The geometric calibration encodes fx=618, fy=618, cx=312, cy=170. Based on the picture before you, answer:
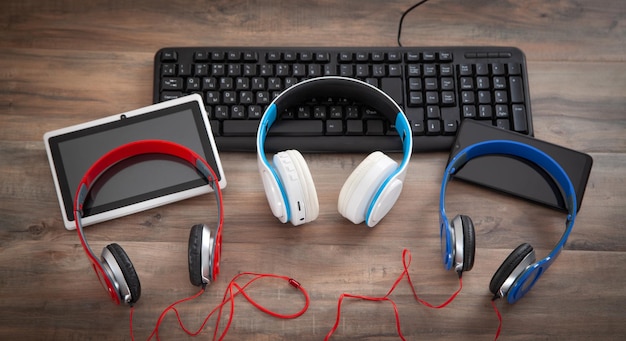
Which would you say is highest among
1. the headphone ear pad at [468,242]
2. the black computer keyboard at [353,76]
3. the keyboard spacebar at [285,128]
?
the black computer keyboard at [353,76]

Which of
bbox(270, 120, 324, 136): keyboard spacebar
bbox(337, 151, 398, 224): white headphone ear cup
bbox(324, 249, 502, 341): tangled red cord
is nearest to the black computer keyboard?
bbox(270, 120, 324, 136): keyboard spacebar

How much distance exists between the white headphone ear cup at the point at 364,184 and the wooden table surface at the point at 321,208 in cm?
6

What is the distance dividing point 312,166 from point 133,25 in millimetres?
428

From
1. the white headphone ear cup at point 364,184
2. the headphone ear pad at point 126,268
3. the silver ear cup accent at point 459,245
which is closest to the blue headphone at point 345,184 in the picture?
the white headphone ear cup at point 364,184

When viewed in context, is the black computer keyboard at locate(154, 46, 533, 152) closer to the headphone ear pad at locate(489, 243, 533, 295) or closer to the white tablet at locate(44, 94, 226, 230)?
the white tablet at locate(44, 94, 226, 230)

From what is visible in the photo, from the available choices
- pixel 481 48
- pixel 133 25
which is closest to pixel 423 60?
pixel 481 48

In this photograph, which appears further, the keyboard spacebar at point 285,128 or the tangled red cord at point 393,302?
the keyboard spacebar at point 285,128

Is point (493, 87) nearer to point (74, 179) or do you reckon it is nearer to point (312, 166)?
point (312, 166)

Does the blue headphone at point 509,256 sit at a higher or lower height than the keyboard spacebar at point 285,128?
lower

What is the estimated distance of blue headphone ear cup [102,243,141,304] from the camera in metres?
0.87

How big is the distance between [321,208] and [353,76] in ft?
0.78

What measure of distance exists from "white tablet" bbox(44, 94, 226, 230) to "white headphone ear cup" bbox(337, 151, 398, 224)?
0.69 feet

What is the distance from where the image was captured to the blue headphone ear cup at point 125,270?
2.85ft

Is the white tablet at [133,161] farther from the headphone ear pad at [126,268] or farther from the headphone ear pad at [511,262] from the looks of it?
the headphone ear pad at [511,262]
